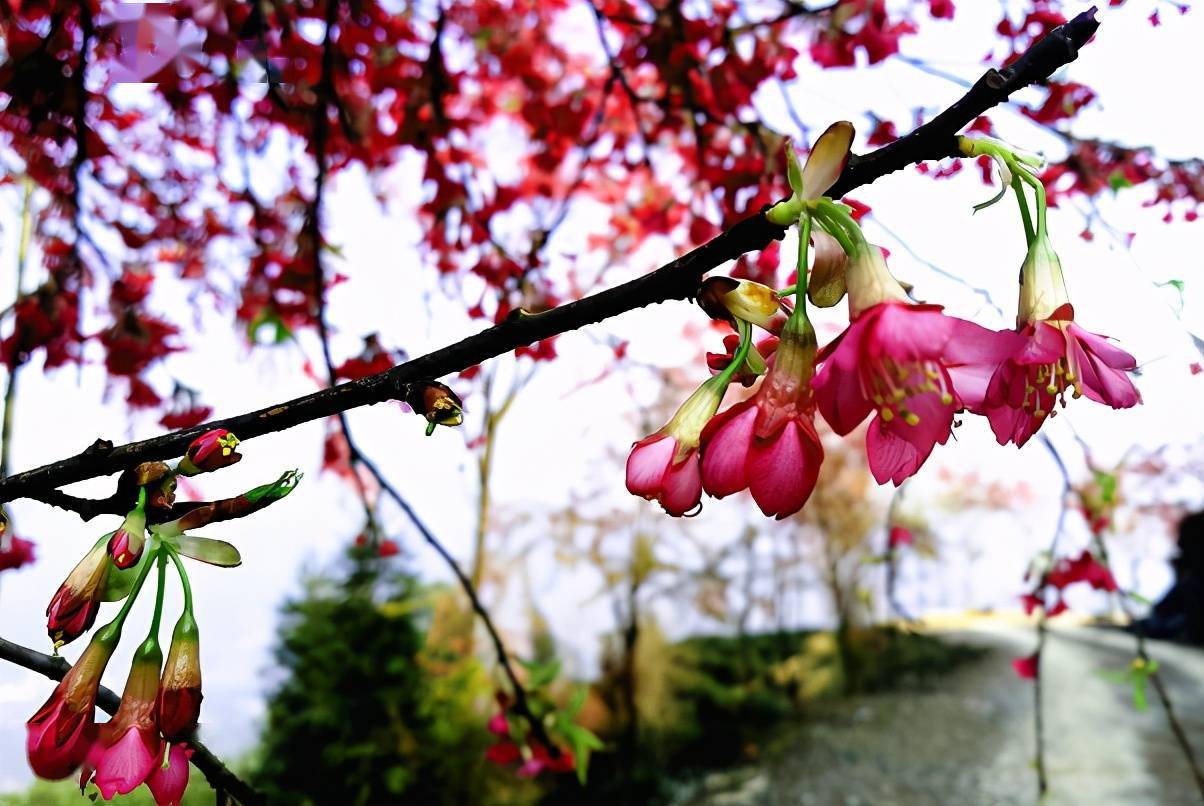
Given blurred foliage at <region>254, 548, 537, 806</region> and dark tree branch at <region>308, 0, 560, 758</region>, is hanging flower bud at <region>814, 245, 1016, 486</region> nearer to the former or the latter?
dark tree branch at <region>308, 0, 560, 758</region>

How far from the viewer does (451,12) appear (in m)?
1.38

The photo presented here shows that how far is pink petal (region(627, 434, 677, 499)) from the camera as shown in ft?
0.85

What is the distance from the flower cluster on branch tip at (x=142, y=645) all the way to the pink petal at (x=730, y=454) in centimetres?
14

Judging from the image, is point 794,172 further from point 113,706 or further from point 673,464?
point 113,706

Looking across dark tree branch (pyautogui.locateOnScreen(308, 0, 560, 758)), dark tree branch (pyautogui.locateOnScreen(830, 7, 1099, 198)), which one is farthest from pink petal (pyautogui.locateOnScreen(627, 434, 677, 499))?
dark tree branch (pyautogui.locateOnScreen(308, 0, 560, 758))

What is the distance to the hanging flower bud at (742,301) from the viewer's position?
0.25 metres

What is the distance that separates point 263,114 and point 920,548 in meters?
2.19

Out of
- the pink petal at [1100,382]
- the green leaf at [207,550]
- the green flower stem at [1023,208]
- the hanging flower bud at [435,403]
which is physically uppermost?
the green flower stem at [1023,208]

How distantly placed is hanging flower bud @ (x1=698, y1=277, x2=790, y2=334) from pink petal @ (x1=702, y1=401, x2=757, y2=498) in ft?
0.10

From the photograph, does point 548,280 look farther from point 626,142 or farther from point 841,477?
point 841,477

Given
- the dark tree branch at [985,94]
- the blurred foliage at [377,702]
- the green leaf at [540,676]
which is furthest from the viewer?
the blurred foliage at [377,702]

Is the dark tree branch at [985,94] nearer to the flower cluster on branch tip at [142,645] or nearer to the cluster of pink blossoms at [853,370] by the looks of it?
the cluster of pink blossoms at [853,370]

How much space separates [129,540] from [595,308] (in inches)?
6.7

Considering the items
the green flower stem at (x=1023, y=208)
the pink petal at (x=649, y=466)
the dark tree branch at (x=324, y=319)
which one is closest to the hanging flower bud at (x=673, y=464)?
the pink petal at (x=649, y=466)
